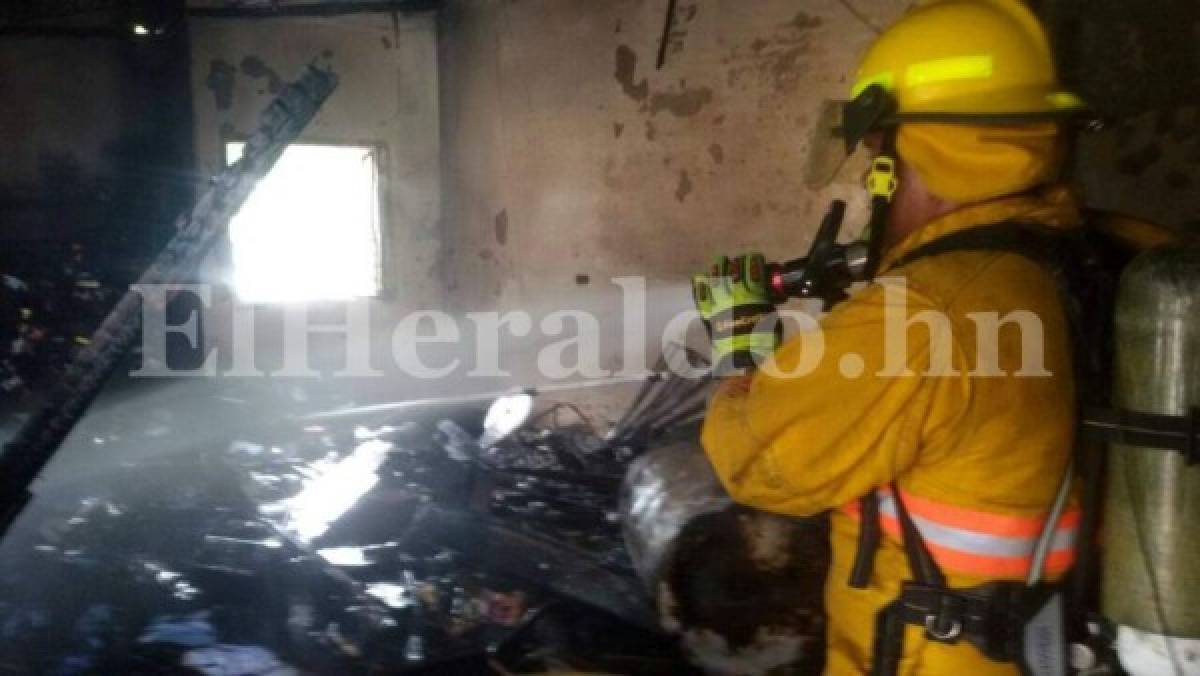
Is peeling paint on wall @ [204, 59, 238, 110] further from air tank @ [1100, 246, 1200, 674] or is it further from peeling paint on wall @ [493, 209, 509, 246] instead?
air tank @ [1100, 246, 1200, 674]

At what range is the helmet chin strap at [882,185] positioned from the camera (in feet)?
5.22

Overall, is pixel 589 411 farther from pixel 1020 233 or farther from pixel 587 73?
pixel 1020 233

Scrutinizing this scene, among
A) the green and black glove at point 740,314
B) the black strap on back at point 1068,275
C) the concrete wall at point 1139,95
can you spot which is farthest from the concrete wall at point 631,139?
the black strap on back at point 1068,275

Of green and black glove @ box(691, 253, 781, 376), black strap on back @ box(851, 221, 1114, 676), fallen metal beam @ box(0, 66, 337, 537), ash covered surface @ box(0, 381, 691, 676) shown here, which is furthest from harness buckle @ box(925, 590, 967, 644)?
fallen metal beam @ box(0, 66, 337, 537)

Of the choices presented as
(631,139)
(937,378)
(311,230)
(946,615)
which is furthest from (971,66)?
(311,230)

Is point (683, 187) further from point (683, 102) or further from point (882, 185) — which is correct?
point (882, 185)

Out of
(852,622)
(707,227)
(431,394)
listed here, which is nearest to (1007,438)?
(852,622)

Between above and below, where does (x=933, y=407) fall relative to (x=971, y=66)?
below

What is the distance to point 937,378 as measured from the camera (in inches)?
51.8

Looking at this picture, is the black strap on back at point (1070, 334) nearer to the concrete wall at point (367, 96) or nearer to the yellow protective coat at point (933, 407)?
the yellow protective coat at point (933, 407)

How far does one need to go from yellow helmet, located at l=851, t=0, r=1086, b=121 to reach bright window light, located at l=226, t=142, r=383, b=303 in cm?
624

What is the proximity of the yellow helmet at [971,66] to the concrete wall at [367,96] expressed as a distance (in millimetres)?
6125

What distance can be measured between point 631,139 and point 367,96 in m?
3.11

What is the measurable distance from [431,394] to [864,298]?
5738 millimetres
